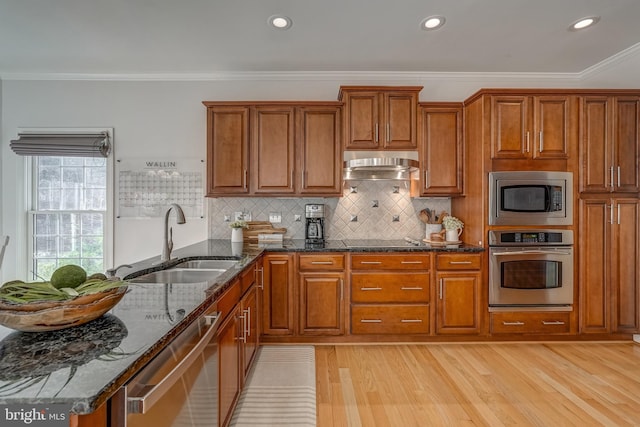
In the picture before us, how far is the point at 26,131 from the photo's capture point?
3.53 meters

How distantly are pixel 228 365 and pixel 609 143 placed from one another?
3.66m

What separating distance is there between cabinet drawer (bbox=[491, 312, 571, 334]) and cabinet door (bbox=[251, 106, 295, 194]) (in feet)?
7.59

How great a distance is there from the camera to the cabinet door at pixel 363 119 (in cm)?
319

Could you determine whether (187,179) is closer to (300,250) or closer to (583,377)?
(300,250)

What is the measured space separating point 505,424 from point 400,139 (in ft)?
7.82

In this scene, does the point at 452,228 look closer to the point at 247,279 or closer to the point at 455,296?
the point at 455,296

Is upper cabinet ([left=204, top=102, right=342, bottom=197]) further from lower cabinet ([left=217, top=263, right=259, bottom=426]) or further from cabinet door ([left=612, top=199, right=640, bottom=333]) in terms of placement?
cabinet door ([left=612, top=199, right=640, bottom=333])

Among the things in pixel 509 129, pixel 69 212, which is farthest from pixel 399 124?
pixel 69 212

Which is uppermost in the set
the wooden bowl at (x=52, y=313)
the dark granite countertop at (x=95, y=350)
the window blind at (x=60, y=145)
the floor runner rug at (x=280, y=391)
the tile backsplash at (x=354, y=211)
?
the window blind at (x=60, y=145)

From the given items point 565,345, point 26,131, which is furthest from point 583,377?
point 26,131

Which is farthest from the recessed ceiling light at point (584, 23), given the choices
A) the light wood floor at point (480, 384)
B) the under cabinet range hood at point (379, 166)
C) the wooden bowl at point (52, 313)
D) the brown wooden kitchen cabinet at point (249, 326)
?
the wooden bowl at point (52, 313)

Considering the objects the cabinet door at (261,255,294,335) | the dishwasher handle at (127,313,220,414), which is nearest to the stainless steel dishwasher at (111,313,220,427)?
the dishwasher handle at (127,313,220,414)

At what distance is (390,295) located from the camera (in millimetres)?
2975

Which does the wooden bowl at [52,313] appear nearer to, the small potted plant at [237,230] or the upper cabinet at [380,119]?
the small potted plant at [237,230]
